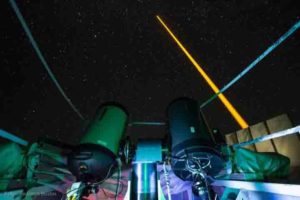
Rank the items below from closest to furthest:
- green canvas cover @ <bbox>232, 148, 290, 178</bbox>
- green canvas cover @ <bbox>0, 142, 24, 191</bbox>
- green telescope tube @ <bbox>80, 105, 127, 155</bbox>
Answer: green canvas cover @ <bbox>0, 142, 24, 191</bbox>, green canvas cover @ <bbox>232, 148, 290, 178</bbox>, green telescope tube @ <bbox>80, 105, 127, 155</bbox>

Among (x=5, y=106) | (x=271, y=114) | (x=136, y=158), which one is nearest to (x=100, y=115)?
(x=136, y=158)

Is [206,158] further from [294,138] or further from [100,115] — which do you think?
[294,138]

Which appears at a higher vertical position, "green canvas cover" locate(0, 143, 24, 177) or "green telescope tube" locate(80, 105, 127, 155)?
"green telescope tube" locate(80, 105, 127, 155)

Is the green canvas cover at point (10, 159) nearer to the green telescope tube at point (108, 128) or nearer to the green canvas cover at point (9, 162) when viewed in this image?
the green canvas cover at point (9, 162)

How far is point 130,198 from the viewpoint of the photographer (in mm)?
2340

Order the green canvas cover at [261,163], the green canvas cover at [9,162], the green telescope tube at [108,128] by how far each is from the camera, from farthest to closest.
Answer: the green telescope tube at [108,128] < the green canvas cover at [261,163] < the green canvas cover at [9,162]

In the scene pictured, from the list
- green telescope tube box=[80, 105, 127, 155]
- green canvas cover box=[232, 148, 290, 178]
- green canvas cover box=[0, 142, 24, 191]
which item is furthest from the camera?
green telescope tube box=[80, 105, 127, 155]

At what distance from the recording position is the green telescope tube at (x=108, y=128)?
2.33 meters

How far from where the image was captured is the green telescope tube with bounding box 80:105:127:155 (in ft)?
7.65

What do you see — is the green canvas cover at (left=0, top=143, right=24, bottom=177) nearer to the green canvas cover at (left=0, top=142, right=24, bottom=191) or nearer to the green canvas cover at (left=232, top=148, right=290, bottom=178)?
the green canvas cover at (left=0, top=142, right=24, bottom=191)

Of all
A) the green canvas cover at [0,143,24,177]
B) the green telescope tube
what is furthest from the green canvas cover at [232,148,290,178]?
the green canvas cover at [0,143,24,177]

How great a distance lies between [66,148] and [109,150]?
68 centimetres

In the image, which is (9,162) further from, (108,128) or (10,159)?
(108,128)

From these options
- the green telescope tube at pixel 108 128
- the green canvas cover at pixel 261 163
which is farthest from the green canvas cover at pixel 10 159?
the green canvas cover at pixel 261 163
